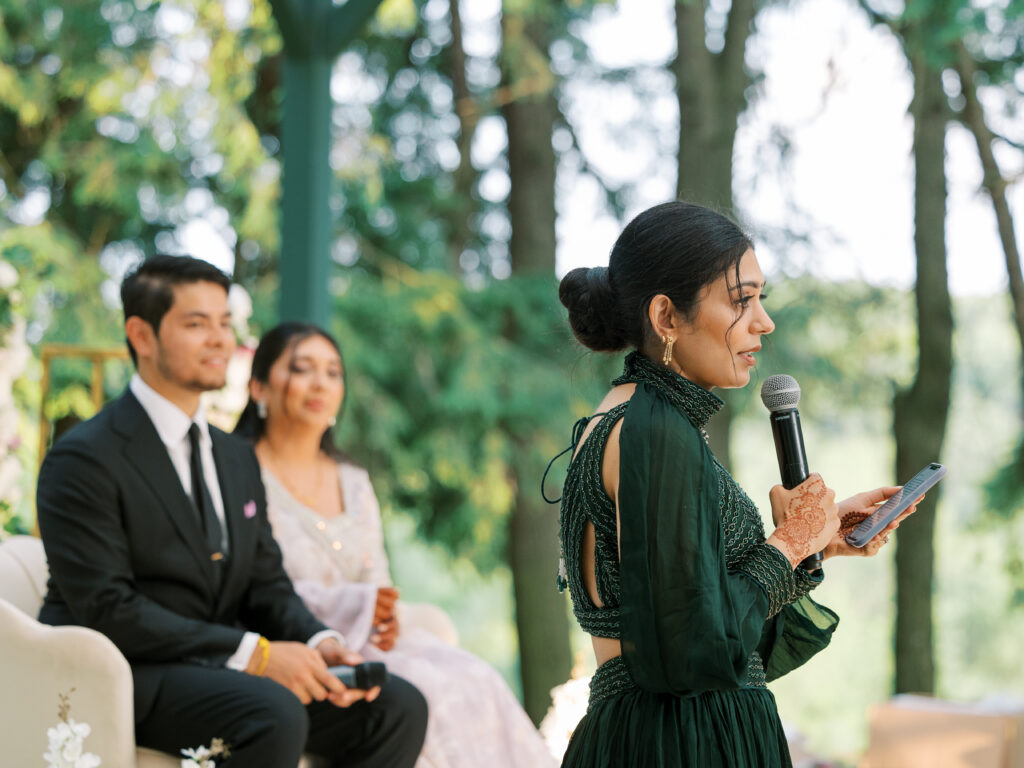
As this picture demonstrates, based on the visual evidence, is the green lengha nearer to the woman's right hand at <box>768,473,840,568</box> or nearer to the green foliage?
the woman's right hand at <box>768,473,840,568</box>

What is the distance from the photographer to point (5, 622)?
107 inches

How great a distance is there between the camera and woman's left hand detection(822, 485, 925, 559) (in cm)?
188

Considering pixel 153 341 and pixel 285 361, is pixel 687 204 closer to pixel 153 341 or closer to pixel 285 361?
pixel 153 341

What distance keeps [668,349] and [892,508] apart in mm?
436

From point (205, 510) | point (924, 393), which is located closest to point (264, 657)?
point (205, 510)

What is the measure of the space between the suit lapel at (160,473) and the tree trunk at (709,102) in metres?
4.51

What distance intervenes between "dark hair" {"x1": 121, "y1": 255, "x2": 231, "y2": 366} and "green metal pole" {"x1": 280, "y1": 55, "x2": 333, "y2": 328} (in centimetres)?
126

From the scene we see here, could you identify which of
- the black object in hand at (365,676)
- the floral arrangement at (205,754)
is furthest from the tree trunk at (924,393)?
the floral arrangement at (205,754)

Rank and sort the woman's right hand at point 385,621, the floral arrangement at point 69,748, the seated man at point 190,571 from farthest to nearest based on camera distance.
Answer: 1. the woman's right hand at point 385,621
2. the seated man at point 190,571
3. the floral arrangement at point 69,748

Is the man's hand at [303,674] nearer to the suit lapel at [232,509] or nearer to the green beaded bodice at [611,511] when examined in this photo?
the suit lapel at [232,509]

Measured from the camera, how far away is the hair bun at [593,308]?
1.85 m

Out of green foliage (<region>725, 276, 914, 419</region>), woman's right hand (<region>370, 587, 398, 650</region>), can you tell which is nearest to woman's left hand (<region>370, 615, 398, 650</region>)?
woman's right hand (<region>370, 587, 398, 650</region>)

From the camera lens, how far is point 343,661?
10.1 ft

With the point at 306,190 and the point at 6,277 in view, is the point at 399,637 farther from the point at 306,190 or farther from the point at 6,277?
the point at 6,277
